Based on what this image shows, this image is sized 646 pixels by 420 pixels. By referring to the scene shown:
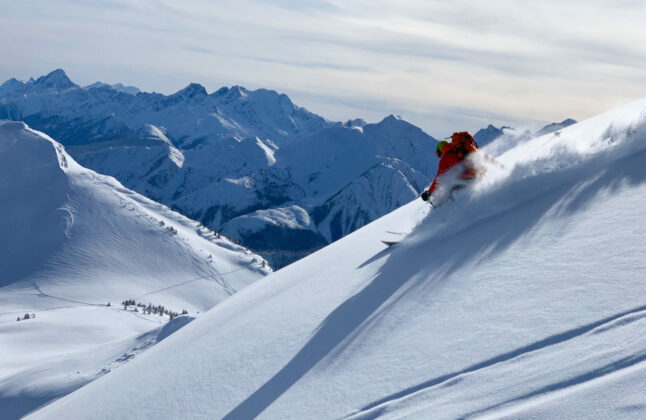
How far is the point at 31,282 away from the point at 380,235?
5767cm

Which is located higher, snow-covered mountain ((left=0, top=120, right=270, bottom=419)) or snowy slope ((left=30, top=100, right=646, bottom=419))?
snowy slope ((left=30, top=100, right=646, bottom=419))

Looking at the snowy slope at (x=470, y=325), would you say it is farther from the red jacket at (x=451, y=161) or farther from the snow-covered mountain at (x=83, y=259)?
the snow-covered mountain at (x=83, y=259)

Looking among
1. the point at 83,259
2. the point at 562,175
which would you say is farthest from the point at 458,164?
the point at 83,259

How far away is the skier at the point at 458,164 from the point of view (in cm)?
1125

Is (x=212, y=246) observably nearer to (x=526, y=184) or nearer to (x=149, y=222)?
(x=149, y=222)

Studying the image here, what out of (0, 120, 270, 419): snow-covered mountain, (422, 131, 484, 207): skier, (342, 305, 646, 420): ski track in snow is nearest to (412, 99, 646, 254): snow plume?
(422, 131, 484, 207): skier

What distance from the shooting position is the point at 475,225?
31.0 ft

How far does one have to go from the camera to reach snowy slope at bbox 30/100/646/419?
4758mm

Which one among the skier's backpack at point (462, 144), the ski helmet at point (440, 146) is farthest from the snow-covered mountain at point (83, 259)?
the skier's backpack at point (462, 144)

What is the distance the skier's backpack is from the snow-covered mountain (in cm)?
1815

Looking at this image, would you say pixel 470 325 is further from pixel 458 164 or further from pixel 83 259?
pixel 83 259

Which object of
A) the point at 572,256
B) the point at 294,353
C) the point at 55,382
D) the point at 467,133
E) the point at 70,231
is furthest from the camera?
the point at 70,231

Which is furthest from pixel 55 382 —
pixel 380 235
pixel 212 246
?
pixel 212 246

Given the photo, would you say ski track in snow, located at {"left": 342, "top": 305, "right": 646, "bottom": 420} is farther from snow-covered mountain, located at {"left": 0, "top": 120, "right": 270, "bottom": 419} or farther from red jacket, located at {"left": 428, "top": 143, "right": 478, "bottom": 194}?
snow-covered mountain, located at {"left": 0, "top": 120, "right": 270, "bottom": 419}
